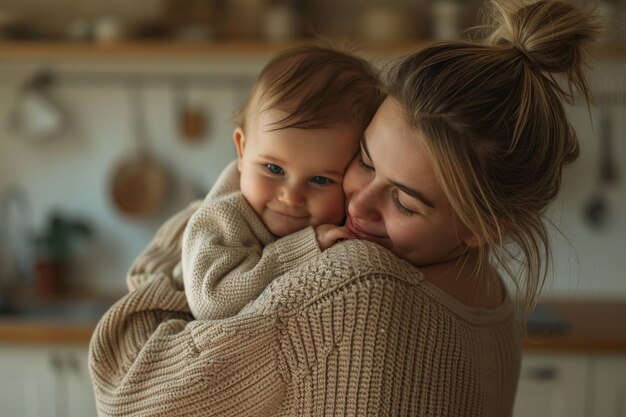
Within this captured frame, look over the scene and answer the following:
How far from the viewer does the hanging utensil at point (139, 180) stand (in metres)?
3.14

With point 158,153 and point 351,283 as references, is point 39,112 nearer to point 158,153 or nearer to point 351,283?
point 158,153

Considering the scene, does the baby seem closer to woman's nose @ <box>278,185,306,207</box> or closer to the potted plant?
woman's nose @ <box>278,185,306,207</box>

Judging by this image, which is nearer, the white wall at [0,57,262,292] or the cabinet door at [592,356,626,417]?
the cabinet door at [592,356,626,417]

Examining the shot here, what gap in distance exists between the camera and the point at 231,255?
1.01m

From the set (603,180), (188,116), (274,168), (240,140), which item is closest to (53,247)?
(188,116)

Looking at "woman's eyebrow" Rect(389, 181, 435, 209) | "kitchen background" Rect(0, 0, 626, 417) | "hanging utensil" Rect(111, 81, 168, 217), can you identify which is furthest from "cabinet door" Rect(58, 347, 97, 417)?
"woman's eyebrow" Rect(389, 181, 435, 209)

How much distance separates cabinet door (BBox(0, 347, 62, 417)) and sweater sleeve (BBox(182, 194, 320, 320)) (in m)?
1.84

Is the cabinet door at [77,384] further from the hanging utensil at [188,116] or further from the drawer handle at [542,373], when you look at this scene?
the drawer handle at [542,373]

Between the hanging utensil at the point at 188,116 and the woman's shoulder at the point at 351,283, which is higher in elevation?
the woman's shoulder at the point at 351,283

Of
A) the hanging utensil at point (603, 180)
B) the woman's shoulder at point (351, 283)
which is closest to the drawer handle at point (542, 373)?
the hanging utensil at point (603, 180)

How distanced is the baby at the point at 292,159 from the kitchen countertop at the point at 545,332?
1.55 meters

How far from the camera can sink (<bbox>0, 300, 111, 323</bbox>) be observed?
2.75 metres

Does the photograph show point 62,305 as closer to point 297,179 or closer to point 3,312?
point 3,312

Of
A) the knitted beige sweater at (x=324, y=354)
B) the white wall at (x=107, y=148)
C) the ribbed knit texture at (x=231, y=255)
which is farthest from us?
the white wall at (x=107, y=148)
